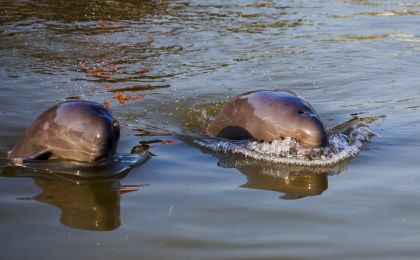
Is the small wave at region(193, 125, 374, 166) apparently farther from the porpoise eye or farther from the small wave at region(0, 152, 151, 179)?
the porpoise eye

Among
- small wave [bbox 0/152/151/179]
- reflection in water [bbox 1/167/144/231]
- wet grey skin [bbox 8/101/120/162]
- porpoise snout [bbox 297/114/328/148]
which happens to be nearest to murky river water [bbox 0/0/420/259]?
reflection in water [bbox 1/167/144/231]

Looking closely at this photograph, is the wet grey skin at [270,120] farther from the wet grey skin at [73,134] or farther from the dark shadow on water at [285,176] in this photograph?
the wet grey skin at [73,134]

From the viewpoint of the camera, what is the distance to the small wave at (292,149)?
653cm

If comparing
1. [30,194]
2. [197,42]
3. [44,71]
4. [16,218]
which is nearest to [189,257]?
[16,218]

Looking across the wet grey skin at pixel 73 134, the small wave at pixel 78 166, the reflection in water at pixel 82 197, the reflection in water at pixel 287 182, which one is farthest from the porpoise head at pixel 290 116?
the reflection in water at pixel 82 197

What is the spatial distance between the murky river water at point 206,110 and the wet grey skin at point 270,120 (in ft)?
1.50

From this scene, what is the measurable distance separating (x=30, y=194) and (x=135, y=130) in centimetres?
237

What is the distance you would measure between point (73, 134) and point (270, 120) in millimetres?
1867

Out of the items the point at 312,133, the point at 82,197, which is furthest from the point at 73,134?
the point at 312,133

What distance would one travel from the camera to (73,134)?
6141 mm

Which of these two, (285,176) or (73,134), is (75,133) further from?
(285,176)

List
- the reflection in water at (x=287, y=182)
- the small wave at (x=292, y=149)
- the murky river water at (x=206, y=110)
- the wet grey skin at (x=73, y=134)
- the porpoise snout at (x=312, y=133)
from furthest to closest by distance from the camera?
the porpoise snout at (x=312, y=133), the small wave at (x=292, y=149), the wet grey skin at (x=73, y=134), the reflection in water at (x=287, y=182), the murky river water at (x=206, y=110)

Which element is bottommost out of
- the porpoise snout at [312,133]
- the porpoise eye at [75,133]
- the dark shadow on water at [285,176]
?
the dark shadow on water at [285,176]

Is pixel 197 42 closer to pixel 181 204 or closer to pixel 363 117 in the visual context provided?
pixel 363 117
